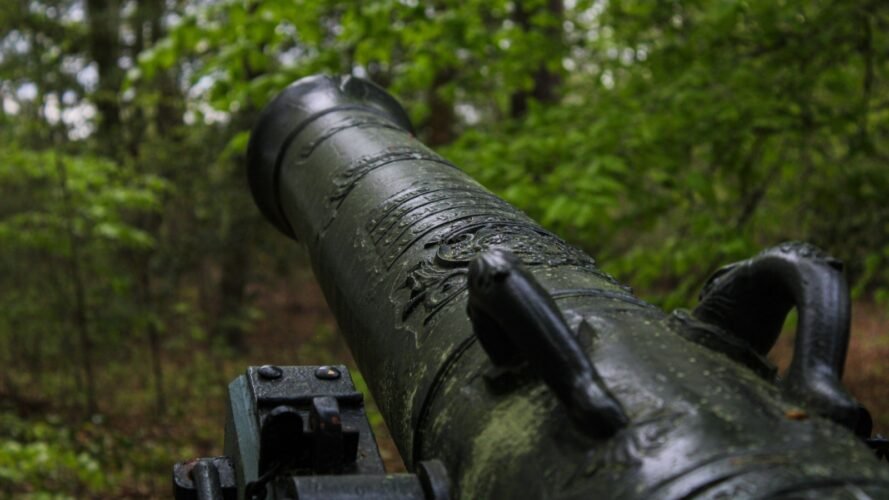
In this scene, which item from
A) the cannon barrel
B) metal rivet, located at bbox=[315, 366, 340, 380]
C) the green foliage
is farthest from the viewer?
the green foliage

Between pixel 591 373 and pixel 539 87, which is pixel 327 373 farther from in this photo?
pixel 539 87

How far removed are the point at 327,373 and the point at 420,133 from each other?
11.0 m

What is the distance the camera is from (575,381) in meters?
1.26

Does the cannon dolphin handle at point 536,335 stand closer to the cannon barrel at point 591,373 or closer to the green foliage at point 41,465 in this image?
the cannon barrel at point 591,373

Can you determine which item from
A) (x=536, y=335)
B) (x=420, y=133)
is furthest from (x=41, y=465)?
(x=420, y=133)

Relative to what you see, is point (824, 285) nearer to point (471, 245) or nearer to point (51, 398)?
point (471, 245)

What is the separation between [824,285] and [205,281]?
47.8 feet

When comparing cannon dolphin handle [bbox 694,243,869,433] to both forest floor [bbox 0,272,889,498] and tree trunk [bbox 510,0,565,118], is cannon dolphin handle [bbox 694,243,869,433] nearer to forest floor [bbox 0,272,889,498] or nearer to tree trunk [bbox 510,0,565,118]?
forest floor [bbox 0,272,889,498]

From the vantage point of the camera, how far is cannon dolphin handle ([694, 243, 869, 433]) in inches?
50.3

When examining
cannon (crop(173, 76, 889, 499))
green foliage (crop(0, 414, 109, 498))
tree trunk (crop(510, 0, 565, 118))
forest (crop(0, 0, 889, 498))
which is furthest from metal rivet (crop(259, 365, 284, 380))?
tree trunk (crop(510, 0, 565, 118))

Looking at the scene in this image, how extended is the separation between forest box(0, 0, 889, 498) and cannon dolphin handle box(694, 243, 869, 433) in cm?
297

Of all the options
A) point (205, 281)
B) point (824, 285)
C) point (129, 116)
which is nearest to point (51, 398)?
point (129, 116)

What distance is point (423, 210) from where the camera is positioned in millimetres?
2236

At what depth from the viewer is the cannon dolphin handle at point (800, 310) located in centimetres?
128
